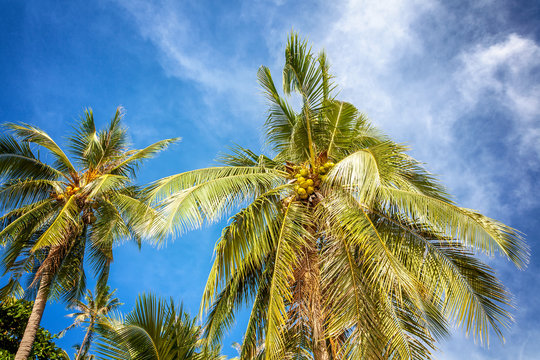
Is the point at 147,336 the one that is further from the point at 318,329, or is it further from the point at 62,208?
the point at 62,208

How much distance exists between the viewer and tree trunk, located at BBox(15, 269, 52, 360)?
323 inches

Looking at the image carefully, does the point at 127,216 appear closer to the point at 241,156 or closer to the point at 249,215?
the point at 241,156

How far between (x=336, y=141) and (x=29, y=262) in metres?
8.77

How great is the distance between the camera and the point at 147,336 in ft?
17.6

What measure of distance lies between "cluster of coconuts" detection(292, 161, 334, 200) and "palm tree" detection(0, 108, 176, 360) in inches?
182

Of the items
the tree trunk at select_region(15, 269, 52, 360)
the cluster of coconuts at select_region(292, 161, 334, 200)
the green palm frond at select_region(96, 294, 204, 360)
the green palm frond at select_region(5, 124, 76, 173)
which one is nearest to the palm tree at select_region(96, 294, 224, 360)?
the green palm frond at select_region(96, 294, 204, 360)

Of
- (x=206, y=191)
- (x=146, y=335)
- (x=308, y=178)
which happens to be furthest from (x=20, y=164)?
(x=308, y=178)

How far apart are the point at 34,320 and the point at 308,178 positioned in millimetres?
7355

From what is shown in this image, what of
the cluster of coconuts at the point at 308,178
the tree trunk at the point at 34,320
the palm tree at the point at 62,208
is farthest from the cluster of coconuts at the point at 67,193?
the cluster of coconuts at the point at 308,178

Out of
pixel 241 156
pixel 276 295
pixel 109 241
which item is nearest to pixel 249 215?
pixel 276 295

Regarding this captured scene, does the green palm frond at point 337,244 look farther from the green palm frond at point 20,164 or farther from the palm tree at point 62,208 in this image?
the green palm frond at point 20,164

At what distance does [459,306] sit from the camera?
5.53m

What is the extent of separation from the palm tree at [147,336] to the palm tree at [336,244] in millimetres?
605

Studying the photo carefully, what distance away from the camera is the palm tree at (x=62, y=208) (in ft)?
31.4
